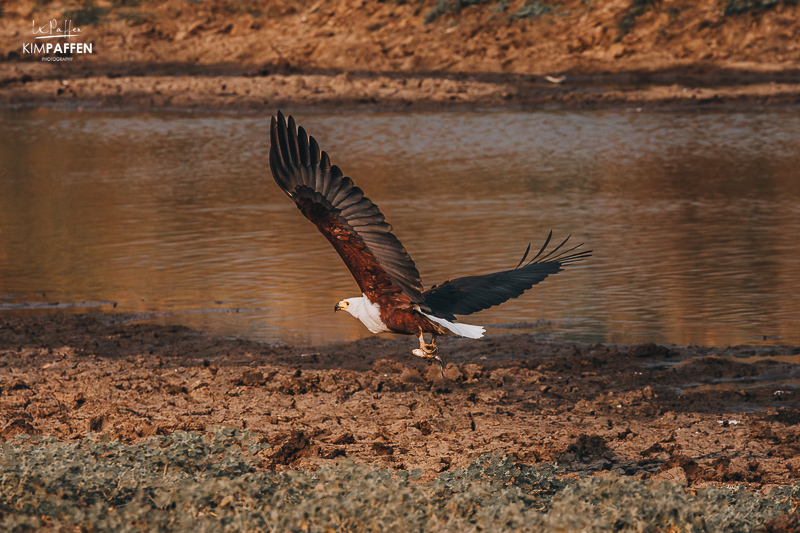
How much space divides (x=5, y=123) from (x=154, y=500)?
84.5 ft

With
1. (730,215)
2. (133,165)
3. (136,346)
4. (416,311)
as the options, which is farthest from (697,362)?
(133,165)

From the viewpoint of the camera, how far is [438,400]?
20.3ft

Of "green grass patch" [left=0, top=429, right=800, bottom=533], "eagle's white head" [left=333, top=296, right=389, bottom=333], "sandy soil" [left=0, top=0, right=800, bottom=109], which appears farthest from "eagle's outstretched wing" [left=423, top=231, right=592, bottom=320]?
"sandy soil" [left=0, top=0, right=800, bottom=109]

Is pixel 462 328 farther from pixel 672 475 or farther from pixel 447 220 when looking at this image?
pixel 447 220

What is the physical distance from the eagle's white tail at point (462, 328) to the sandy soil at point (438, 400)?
630mm

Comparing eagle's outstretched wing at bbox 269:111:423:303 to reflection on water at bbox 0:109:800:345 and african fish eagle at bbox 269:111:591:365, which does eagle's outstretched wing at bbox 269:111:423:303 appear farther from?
reflection on water at bbox 0:109:800:345

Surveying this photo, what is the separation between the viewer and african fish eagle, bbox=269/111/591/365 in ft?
16.6

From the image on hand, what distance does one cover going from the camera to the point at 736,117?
24.5m

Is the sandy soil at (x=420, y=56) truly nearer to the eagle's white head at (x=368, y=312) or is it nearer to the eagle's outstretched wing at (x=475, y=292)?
the eagle's outstretched wing at (x=475, y=292)

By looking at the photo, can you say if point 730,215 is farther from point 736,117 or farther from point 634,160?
point 736,117

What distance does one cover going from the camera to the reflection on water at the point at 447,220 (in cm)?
876

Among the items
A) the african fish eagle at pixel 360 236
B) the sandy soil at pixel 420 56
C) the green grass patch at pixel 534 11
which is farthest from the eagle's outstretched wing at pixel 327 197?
the green grass patch at pixel 534 11

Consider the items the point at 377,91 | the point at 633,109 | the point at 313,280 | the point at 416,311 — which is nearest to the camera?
Result: the point at 416,311

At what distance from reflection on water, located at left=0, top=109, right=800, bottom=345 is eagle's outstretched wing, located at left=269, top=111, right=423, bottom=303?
304cm
